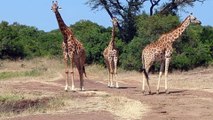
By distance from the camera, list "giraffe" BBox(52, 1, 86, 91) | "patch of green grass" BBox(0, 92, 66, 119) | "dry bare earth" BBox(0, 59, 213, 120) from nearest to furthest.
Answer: "dry bare earth" BBox(0, 59, 213, 120)
"patch of green grass" BBox(0, 92, 66, 119)
"giraffe" BBox(52, 1, 86, 91)

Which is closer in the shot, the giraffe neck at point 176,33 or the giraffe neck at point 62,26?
the giraffe neck at point 176,33

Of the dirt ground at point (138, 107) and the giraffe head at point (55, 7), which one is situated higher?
the giraffe head at point (55, 7)

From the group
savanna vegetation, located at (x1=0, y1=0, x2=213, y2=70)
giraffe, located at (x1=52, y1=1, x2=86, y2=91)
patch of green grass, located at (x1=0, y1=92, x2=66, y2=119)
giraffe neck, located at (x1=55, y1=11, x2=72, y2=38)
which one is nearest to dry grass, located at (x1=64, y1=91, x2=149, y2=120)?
patch of green grass, located at (x1=0, y1=92, x2=66, y2=119)

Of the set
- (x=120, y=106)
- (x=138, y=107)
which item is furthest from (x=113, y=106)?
(x=138, y=107)

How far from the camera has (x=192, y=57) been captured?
40781 mm

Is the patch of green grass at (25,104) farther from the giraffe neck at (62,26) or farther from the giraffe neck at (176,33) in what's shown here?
the giraffe neck at (176,33)

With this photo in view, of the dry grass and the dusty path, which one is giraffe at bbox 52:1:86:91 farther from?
the dry grass

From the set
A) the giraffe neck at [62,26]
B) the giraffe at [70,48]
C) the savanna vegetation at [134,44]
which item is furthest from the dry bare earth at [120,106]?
the savanna vegetation at [134,44]

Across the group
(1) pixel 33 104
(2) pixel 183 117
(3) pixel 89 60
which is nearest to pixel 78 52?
(1) pixel 33 104

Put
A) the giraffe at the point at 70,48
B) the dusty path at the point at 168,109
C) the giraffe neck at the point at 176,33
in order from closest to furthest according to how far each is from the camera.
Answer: the dusty path at the point at 168,109, the giraffe neck at the point at 176,33, the giraffe at the point at 70,48

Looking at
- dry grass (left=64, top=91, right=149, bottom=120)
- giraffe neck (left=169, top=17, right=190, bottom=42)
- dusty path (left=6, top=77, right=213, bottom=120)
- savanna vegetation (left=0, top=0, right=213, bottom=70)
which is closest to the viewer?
dusty path (left=6, top=77, right=213, bottom=120)

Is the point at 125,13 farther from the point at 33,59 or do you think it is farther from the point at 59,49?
the point at 33,59

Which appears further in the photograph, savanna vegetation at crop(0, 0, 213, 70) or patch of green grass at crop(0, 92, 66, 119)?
savanna vegetation at crop(0, 0, 213, 70)

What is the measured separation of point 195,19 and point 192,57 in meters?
18.6
